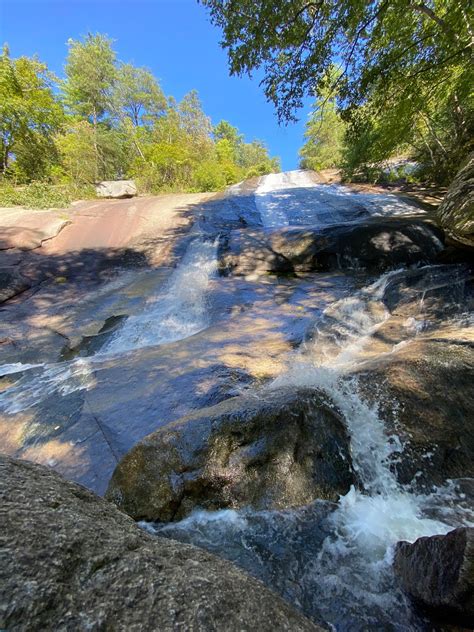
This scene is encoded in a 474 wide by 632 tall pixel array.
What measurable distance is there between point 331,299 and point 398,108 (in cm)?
651

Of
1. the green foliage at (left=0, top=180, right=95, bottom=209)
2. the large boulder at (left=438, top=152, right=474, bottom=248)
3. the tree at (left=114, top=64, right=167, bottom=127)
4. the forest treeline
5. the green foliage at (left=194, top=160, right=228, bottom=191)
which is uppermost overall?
the tree at (left=114, top=64, right=167, bottom=127)

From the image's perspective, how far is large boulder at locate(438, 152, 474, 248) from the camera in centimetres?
548

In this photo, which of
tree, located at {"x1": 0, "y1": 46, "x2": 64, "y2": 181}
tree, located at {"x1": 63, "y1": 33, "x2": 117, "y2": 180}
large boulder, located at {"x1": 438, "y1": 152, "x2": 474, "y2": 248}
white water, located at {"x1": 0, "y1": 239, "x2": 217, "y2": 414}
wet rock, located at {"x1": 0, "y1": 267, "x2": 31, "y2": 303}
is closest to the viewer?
white water, located at {"x1": 0, "y1": 239, "x2": 217, "y2": 414}

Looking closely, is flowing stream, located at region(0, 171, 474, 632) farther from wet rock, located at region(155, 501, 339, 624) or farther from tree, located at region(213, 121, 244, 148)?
tree, located at region(213, 121, 244, 148)

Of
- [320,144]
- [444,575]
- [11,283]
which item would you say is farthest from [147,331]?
[320,144]

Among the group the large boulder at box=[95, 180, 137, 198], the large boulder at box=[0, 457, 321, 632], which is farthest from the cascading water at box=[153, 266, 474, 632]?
the large boulder at box=[95, 180, 137, 198]

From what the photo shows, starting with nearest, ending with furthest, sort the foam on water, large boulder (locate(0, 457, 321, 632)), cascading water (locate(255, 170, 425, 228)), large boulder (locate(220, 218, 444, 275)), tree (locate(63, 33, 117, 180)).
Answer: large boulder (locate(0, 457, 321, 632)) < the foam on water < large boulder (locate(220, 218, 444, 275)) < cascading water (locate(255, 170, 425, 228)) < tree (locate(63, 33, 117, 180))

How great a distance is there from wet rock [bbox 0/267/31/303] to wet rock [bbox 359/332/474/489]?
897cm

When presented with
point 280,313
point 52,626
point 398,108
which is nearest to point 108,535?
point 52,626

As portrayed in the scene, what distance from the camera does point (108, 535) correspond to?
1.33 m

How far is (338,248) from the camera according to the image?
8.54m

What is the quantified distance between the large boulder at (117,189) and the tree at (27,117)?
14.8 feet

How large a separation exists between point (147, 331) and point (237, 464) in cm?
444

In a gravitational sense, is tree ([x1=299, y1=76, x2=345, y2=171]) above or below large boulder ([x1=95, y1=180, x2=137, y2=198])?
above
